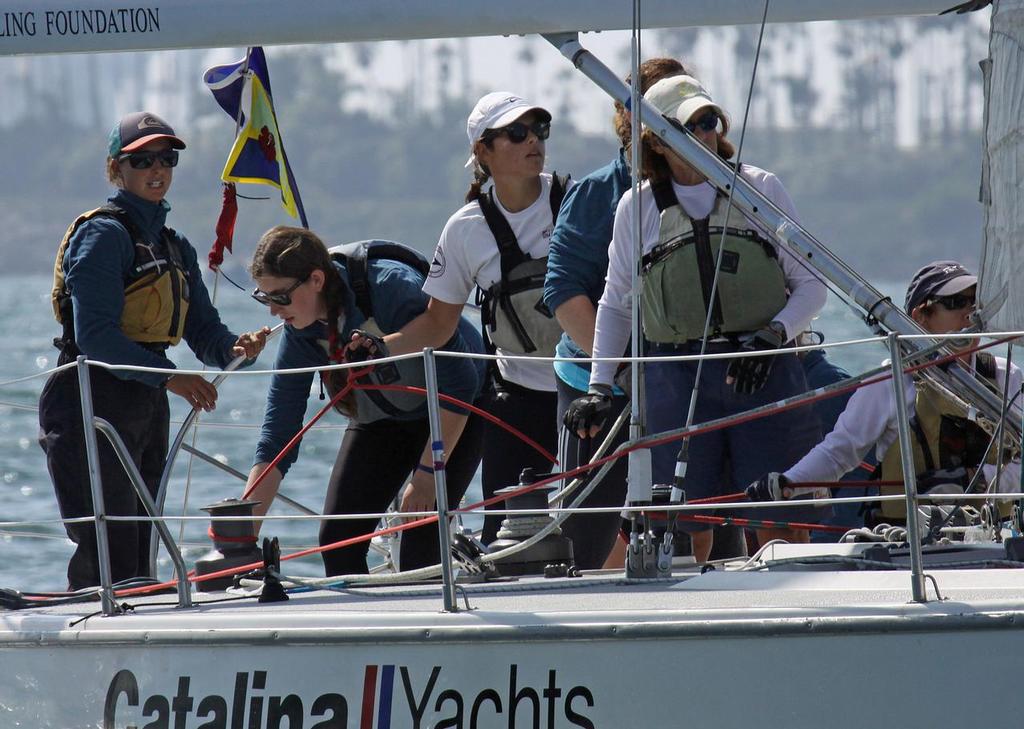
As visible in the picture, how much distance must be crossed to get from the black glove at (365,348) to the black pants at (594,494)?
1.79ft

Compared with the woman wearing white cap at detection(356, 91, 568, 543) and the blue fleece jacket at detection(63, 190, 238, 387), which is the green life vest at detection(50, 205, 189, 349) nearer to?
the blue fleece jacket at detection(63, 190, 238, 387)

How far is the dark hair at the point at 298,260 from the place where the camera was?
466 centimetres

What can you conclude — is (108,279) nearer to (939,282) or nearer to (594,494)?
(594,494)

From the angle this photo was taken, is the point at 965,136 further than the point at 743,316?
Yes

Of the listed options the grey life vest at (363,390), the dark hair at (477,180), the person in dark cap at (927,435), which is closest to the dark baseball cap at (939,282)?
the person in dark cap at (927,435)

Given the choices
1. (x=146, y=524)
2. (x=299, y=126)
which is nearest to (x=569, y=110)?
(x=299, y=126)

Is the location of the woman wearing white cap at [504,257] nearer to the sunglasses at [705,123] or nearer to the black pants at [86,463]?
the sunglasses at [705,123]

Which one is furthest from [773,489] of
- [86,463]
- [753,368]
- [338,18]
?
[86,463]

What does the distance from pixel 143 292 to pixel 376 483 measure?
34.3 inches

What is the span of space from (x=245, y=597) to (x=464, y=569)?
0.53 m

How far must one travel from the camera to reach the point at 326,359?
4.88 meters

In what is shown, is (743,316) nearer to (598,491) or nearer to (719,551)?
(598,491)

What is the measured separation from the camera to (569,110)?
88.9m

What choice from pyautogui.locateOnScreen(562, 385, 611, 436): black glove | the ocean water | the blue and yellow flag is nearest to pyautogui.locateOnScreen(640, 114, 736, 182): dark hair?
pyautogui.locateOnScreen(562, 385, 611, 436): black glove
